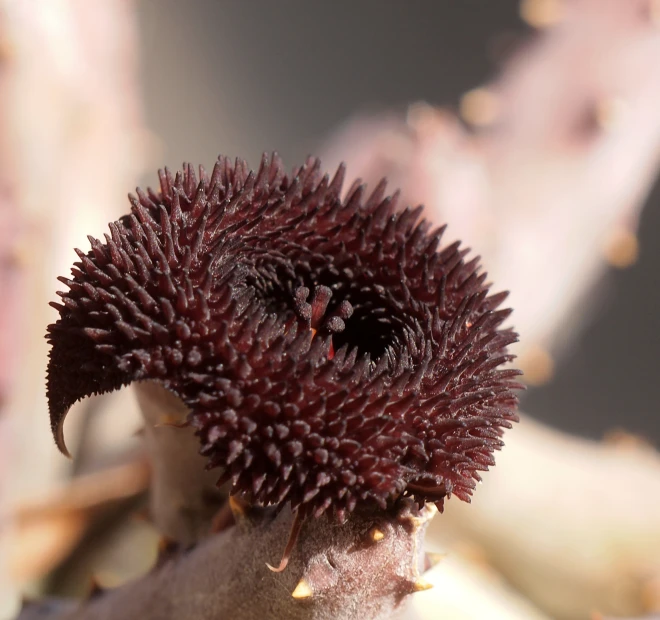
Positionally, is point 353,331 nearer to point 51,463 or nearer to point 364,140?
point 51,463

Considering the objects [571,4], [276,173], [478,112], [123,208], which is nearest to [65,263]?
[123,208]

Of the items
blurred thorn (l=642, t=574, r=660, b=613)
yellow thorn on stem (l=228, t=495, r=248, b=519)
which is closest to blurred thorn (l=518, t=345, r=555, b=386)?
blurred thorn (l=642, t=574, r=660, b=613)

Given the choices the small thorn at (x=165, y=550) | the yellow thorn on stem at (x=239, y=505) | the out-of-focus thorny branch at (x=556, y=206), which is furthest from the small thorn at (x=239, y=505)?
the out-of-focus thorny branch at (x=556, y=206)

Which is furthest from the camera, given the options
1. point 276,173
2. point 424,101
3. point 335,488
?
point 424,101

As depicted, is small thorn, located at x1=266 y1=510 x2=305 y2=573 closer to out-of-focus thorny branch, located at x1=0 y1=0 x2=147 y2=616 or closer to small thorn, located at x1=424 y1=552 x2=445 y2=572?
small thorn, located at x1=424 y1=552 x2=445 y2=572

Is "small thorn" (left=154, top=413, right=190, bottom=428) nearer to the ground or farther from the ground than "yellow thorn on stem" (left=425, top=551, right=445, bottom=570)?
farther from the ground

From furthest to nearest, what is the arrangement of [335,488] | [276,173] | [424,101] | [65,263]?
[424,101], [65,263], [276,173], [335,488]

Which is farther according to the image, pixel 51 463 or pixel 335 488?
pixel 51 463

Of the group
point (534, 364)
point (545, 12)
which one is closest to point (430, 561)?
point (534, 364)

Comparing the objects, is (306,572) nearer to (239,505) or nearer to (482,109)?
(239,505)
